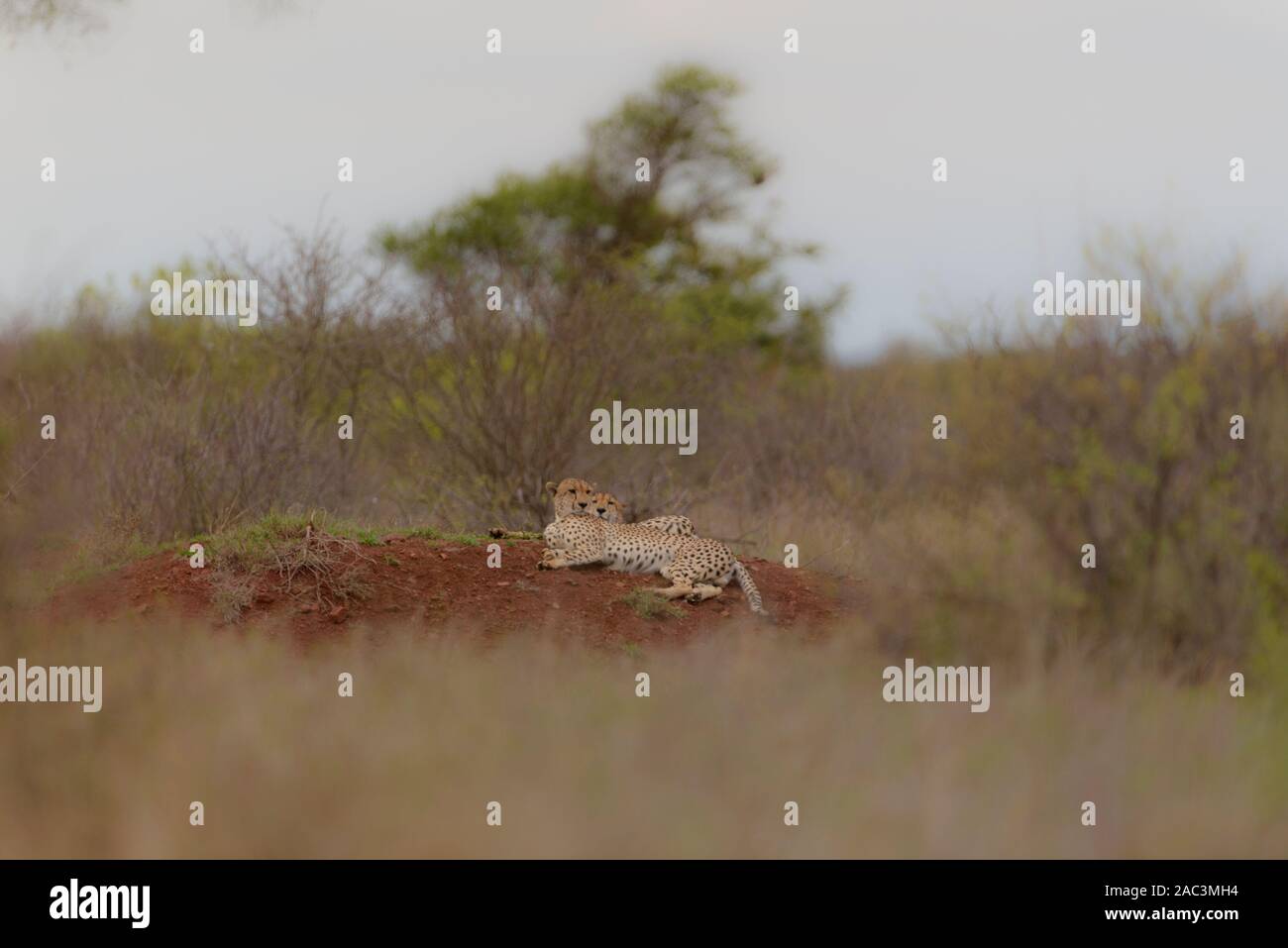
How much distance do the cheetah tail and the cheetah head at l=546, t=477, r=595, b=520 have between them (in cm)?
144

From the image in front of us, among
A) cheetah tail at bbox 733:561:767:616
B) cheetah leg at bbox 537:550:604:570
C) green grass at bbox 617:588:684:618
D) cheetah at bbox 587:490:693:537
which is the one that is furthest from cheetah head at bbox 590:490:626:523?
green grass at bbox 617:588:684:618

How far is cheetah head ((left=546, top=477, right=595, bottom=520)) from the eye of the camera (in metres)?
11.9

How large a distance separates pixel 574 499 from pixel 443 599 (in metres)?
2.09

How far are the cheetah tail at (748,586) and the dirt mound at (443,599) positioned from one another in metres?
0.08

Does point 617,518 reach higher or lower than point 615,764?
higher

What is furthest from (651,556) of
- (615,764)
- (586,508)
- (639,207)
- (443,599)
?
(639,207)

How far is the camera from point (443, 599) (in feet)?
33.1

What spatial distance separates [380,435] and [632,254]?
45.5 feet

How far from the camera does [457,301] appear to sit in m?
14.8

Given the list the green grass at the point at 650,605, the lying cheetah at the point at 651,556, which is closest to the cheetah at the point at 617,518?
the lying cheetah at the point at 651,556

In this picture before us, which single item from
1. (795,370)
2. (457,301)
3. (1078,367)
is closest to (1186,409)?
(1078,367)

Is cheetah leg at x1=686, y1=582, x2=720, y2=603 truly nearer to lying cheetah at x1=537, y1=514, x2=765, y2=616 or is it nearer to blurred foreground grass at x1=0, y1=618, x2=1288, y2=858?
lying cheetah at x1=537, y1=514, x2=765, y2=616

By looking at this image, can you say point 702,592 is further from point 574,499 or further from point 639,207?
point 639,207

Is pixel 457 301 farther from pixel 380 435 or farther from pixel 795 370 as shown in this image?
pixel 795 370
